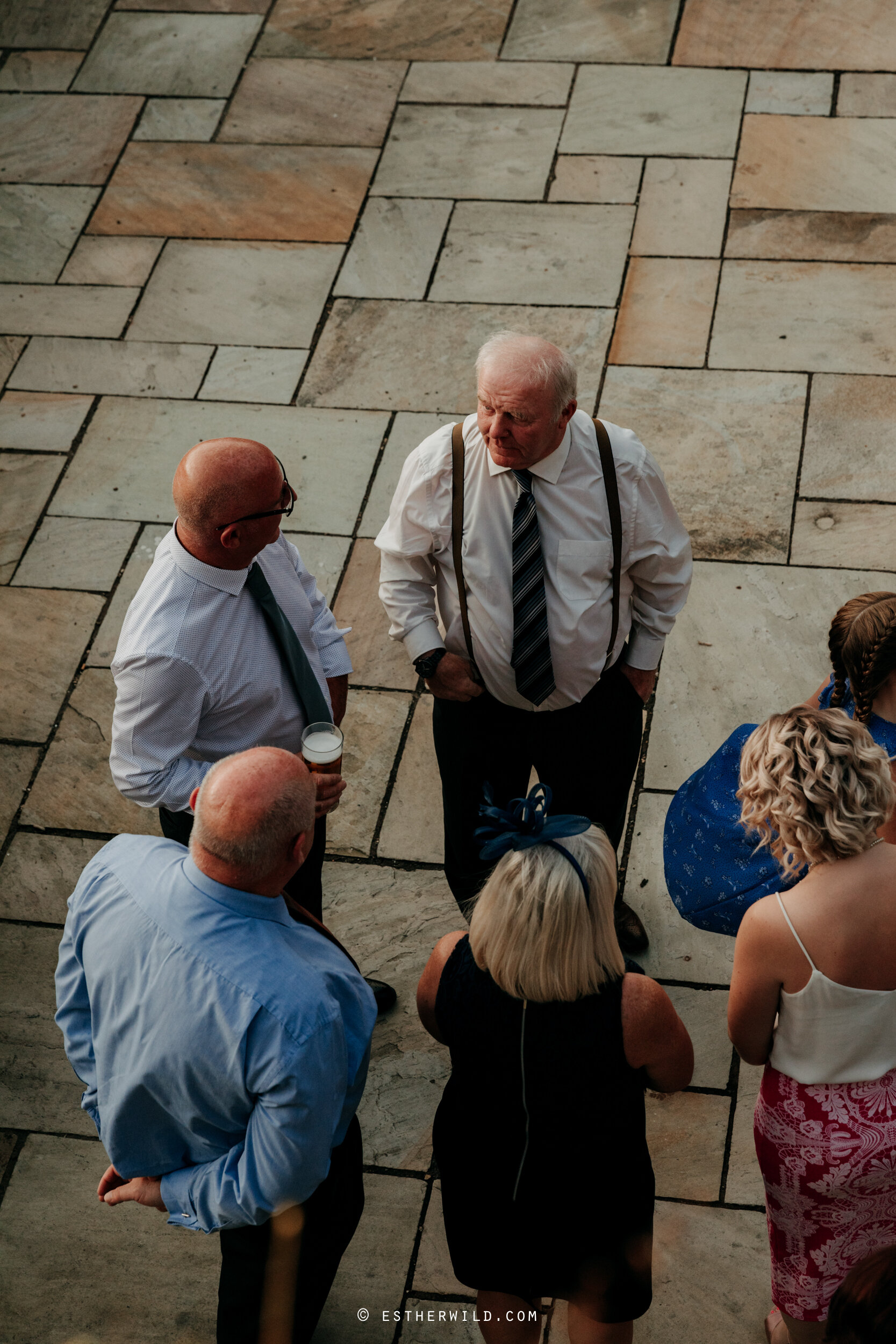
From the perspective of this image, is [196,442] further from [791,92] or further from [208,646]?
[791,92]

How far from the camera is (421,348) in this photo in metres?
5.23

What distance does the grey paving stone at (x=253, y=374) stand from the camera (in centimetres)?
515

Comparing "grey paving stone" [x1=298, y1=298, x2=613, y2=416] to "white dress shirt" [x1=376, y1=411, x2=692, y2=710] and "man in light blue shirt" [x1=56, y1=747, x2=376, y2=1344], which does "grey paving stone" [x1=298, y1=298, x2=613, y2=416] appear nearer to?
"white dress shirt" [x1=376, y1=411, x2=692, y2=710]

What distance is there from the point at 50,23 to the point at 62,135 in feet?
3.97

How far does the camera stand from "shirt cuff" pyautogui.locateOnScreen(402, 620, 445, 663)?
122 inches

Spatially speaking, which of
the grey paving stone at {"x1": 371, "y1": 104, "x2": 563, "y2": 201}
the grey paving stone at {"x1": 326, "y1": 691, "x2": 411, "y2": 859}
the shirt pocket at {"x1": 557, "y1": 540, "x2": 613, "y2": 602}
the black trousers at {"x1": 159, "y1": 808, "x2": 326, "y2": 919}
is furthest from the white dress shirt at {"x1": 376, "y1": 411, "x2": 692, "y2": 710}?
the grey paving stone at {"x1": 371, "y1": 104, "x2": 563, "y2": 201}

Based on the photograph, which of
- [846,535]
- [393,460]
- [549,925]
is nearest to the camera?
[549,925]

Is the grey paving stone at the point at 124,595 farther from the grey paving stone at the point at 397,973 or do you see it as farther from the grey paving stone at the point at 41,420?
the grey paving stone at the point at 397,973

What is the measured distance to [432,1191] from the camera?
3072 millimetres

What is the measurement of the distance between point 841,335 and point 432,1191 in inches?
147

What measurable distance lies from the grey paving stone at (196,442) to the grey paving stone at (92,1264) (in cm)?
251

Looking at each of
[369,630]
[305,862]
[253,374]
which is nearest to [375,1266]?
[305,862]

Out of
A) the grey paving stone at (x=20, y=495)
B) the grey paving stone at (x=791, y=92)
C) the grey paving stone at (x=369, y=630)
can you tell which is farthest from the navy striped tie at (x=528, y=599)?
the grey paving stone at (x=791, y=92)

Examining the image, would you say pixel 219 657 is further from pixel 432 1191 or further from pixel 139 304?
pixel 139 304
